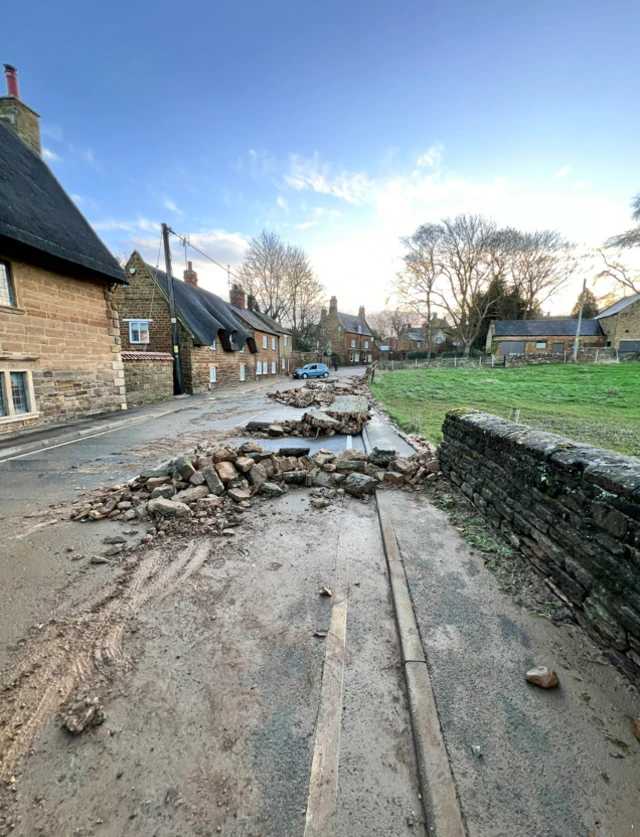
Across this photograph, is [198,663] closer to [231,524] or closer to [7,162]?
[231,524]

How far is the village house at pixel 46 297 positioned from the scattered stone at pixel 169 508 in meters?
8.51

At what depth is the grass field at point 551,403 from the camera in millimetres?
9086

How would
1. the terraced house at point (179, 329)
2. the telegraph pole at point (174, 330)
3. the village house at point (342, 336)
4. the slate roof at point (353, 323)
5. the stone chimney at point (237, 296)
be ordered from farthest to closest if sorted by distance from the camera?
the slate roof at point (353, 323) → the village house at point (342, 336) → the stone chimney at point (237, 296) → the terraced house at point (179, 329) → the telegraph pole at point (174, 330)

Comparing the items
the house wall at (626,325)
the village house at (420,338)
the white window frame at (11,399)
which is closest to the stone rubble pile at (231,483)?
the white window frame at (11,399)

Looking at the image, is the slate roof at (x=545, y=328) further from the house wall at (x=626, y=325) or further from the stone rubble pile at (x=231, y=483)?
the stone rubble pile at (x=231, y=483)

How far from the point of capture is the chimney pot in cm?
1220

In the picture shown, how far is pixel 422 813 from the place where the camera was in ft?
5.57

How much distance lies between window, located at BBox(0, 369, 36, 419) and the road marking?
11.7 m

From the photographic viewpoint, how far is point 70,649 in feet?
8.61

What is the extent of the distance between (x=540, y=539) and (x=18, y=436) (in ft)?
39.7

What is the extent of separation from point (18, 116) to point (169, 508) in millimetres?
17032

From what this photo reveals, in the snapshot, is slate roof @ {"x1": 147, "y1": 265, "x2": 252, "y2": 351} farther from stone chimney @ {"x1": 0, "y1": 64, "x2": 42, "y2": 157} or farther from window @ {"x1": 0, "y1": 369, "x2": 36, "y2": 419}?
window @ {"x1": 0, "y1": 369, "x2": 36, "y2": 419}

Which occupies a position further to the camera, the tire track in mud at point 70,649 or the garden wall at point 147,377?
the garden wall at point 147,377

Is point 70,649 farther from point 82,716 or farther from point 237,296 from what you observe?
point 237,296
